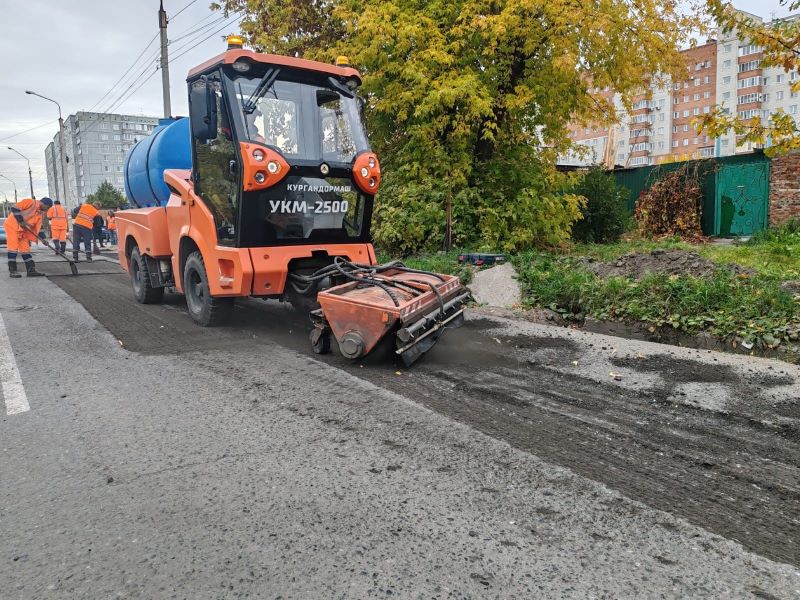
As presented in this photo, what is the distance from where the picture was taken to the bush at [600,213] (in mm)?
14570

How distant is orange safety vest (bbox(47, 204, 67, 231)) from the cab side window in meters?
13.2

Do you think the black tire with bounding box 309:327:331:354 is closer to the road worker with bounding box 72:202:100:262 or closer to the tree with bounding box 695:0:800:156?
the tree with bounding box 695:0:800:156

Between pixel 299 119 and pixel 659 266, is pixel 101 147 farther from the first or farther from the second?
pixel 659 266

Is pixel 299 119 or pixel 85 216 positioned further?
pixel 85 216

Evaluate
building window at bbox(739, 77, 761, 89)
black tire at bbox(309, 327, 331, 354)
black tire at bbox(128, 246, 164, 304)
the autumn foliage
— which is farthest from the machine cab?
building window at bbox(739, 77, 761, 89)

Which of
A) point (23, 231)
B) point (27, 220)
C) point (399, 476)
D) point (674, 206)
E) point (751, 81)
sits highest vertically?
point (751, 81)

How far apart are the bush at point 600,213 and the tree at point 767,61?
8229mm

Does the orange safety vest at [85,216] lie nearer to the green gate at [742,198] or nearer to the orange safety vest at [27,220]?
the orange safety vest at [27,220]

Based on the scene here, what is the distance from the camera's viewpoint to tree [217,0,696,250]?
1048cm

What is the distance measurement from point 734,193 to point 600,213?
13.7ft

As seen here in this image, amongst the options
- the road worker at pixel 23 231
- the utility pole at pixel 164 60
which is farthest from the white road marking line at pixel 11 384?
the utility pole at pixel 164 60

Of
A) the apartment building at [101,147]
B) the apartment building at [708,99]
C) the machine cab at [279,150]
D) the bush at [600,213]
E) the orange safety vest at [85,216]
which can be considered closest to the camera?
the machine cab at [279,150]

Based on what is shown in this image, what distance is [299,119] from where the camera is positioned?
21.2ft

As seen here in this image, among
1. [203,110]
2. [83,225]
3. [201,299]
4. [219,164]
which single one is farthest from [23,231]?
[203,110]
